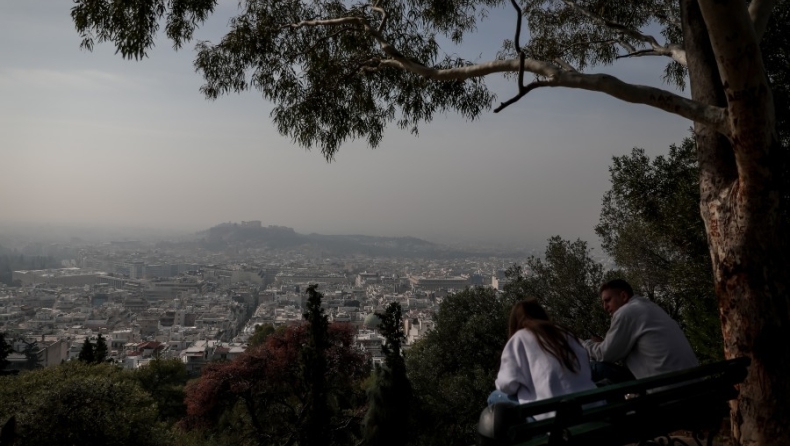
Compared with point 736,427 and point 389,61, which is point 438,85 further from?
point 736,427

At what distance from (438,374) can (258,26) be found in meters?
8.08

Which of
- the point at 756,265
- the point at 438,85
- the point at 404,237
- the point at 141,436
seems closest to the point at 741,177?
the point at 756,265

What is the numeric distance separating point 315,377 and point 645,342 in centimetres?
818

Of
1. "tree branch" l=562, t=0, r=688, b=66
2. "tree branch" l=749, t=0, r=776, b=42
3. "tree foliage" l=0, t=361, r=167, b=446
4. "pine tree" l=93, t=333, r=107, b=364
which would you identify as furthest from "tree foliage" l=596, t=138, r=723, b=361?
"pine tree" l=93, t=333, r=107, b=364

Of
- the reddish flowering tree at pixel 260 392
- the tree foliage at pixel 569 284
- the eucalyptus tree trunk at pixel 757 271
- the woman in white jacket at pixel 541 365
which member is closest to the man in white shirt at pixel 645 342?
the eucalyptus tree trunk at pixel 757 271

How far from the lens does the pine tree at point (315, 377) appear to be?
10125 mm

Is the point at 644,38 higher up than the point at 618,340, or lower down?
higher up

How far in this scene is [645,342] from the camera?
8.90 feet

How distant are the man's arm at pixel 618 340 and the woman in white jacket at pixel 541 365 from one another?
21.4 inches

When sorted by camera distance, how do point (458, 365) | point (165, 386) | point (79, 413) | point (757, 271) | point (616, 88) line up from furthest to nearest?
point (165, 386), point (458, 365), point (79, 413), point (616, 88), point (757, 271)

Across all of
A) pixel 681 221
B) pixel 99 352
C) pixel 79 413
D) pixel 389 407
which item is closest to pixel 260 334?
pixel 99 352

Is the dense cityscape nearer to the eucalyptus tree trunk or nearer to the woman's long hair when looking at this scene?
the eucalyptus tree trunk

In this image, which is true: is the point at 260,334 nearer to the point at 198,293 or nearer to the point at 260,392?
the point at 260,392

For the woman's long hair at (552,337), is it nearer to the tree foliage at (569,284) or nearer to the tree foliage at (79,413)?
the tree foliage at (569,284)
